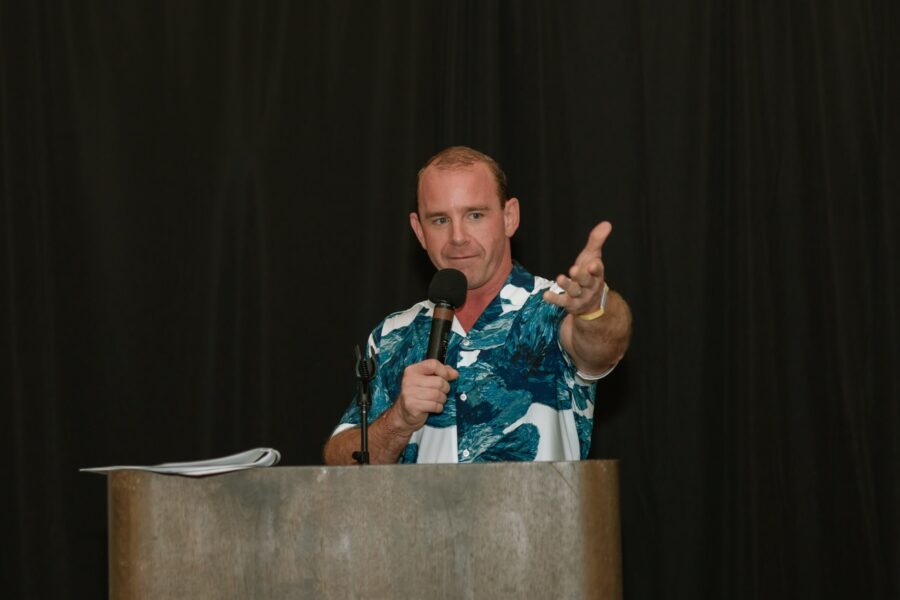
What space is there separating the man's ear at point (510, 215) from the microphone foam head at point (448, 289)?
0.66 metres

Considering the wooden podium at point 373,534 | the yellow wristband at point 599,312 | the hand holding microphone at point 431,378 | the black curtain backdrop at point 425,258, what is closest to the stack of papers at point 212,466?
the wooden podium at point 373,534

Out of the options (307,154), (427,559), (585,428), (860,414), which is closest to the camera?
(427,559)

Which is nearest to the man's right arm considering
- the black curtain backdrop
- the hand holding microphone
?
the hand holding microphone

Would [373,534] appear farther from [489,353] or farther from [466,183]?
[466,183]

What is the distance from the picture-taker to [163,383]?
11.9 feet

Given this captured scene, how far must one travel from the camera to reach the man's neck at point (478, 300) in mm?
2799

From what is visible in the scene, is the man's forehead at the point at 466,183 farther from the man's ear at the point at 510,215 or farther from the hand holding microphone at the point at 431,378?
the hand holding microphone at the point at 431,378

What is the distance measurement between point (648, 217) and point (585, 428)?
1128 millimetres

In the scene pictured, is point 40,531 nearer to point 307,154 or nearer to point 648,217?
point 307,154

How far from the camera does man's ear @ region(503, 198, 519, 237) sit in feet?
9.37

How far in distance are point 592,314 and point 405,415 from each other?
1.41 ft

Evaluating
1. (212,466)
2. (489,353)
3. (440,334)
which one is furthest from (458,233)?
(212,466)

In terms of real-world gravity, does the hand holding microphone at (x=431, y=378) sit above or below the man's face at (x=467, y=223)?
below

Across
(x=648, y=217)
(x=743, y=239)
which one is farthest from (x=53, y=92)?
(x=743, y=239)
